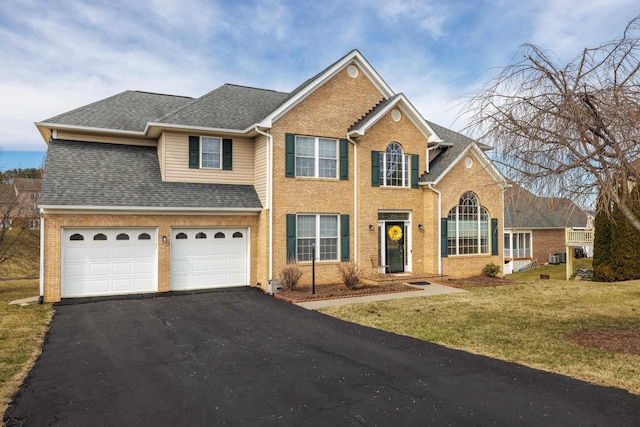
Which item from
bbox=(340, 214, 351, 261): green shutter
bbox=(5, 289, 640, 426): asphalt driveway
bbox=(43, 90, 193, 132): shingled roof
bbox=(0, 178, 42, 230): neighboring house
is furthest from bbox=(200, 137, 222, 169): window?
bbox=(0, 178, 42, 230): neighboring house

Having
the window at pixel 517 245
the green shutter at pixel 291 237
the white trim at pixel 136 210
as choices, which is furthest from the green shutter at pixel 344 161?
the window at pixel 517 245

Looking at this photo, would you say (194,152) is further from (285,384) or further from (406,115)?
(285,384)

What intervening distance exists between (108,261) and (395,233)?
10750mm

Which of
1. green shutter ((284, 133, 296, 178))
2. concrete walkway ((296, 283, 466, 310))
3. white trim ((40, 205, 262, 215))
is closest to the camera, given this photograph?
concrete walkway ((296, 283, 466, 310))

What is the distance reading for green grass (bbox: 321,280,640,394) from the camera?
22.7ft

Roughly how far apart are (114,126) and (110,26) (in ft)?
11.3

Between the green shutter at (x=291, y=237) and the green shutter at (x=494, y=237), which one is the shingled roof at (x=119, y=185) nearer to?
the green shutter at (x=291, y=237)

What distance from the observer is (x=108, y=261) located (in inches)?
545

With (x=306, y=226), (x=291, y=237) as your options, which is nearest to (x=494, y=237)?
(x=306, y=226)

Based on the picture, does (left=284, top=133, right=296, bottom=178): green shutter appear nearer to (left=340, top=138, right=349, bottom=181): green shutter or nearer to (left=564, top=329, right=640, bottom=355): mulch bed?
(left=340, top=138, right=349, bottom=181): green shutter

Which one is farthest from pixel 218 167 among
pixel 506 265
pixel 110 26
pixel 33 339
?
pixel 506 265

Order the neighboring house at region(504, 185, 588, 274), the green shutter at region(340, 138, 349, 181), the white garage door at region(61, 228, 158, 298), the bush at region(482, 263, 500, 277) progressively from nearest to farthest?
the white garage door at region(61, 228, 158, 298) → the green shutter at region(340, 138, 349, 181) → the bush at region(482, 263, 500, 277) → the neighboring house at region(504, 185, 588, 274)

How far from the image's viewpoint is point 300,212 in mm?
15547

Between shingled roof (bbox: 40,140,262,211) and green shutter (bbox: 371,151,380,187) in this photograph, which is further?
green shutter (bbox: 371,151,380,187)
